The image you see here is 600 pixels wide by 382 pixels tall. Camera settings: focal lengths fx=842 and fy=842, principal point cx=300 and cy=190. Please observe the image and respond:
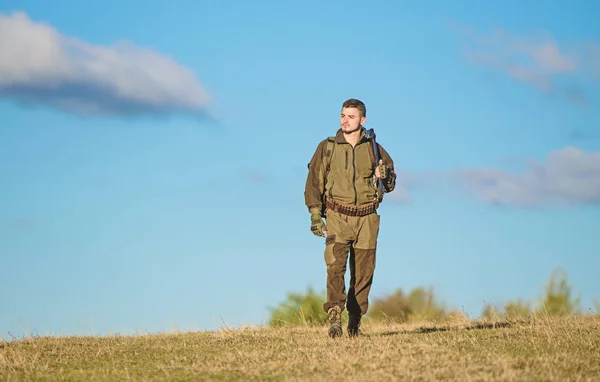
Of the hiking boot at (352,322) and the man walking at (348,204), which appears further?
the hiking boot at (352,322)

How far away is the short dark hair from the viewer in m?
12.2

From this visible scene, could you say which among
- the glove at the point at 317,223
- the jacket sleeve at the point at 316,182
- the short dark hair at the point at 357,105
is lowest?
the glove at the point at 317,223

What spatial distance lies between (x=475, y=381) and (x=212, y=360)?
132 inches

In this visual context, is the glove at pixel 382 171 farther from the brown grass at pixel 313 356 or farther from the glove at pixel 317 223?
the brown grass at pixel 313 356

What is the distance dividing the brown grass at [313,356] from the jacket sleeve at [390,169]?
218cm

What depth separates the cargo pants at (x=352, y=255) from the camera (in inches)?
473

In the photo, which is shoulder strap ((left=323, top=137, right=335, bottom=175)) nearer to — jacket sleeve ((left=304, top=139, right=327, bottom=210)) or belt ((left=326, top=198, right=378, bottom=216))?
jacket sleeve ((left=304, top=139, right=327, bottom=210))

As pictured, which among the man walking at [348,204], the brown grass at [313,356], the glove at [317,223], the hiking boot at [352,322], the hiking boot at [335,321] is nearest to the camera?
the brown grass at [313,356]

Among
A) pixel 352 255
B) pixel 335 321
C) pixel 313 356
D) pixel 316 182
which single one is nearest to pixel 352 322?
pixel 335 321

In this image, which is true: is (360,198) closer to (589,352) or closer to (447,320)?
(589,352)

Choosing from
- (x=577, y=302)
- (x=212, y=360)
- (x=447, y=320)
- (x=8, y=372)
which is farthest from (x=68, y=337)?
(x=577, y=302)

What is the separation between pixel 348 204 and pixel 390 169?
852 millimetres

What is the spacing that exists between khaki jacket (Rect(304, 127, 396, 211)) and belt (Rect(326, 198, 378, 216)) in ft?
0.17

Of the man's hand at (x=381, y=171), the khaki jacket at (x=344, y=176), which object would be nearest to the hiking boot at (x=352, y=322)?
the khaki jacket at (x=344, y=176)
